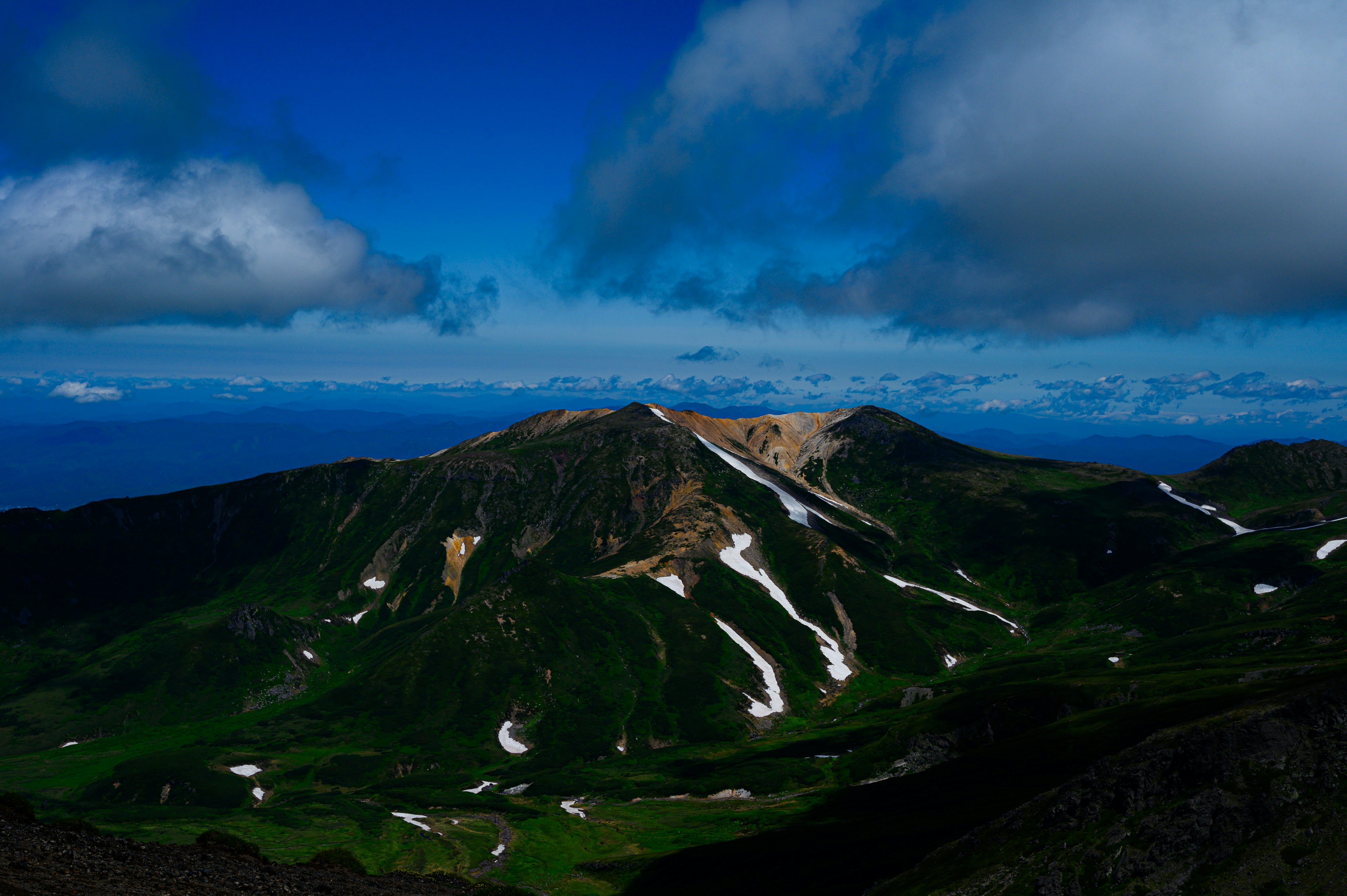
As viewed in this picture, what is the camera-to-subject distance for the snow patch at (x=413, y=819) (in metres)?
139

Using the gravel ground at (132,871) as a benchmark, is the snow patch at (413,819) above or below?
below

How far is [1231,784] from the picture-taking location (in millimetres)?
58094

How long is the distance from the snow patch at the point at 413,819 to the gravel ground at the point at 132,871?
7031 centimetres

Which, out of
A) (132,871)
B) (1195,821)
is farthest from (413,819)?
(1195,821)

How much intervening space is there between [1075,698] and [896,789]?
48.9 metres

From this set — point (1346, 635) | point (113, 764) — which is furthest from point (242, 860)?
point (1346, 635)

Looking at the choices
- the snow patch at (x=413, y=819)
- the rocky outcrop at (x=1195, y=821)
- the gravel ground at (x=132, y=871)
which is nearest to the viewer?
the gravel ground at (x=132, y=871)

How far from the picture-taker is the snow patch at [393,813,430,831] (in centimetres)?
13862

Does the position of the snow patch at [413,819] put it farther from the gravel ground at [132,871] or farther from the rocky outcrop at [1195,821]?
the rocky outcrop at [1195,821]

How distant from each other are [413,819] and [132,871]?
349ft

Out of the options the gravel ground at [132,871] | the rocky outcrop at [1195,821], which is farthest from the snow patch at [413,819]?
the rocky outcrop at [1195,821]

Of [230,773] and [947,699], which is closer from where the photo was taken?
[947,699]

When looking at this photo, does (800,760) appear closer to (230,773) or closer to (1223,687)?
(1223,687)

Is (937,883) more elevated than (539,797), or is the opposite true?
(937,883)
